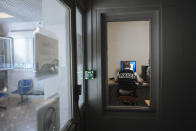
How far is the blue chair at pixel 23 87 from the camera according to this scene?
53 centimetres

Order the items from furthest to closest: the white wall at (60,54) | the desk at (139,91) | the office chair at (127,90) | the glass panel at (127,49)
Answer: the glass panel at (127,49)
the desk at (139,91)
the office chair at (127,90)
the white wall at (60,54)

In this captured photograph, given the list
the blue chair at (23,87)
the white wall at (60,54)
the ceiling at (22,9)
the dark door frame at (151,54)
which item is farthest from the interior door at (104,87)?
the blue chair at (23,87)

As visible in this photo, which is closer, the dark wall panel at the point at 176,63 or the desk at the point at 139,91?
the dark wall panel at the point at 176,63

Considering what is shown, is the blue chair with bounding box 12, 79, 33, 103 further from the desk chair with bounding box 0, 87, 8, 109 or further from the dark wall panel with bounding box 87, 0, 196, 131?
the dark wall panel with bounding box 87, 0, 196, 131

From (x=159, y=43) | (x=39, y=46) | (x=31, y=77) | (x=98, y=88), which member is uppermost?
(x=159, y=43)

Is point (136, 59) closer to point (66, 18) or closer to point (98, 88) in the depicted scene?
point (98, 88)

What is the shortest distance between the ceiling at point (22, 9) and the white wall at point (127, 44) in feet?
9.51

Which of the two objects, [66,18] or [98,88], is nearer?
[66,18]

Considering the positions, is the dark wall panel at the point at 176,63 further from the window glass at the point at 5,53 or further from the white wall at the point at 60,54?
the window glass at the point at 5,53

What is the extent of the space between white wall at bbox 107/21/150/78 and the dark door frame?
5.74ft

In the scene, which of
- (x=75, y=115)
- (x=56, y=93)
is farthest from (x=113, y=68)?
(x=56, y=93)

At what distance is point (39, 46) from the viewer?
2.31 ft

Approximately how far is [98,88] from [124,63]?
5.87 ft

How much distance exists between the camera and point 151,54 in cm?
170
